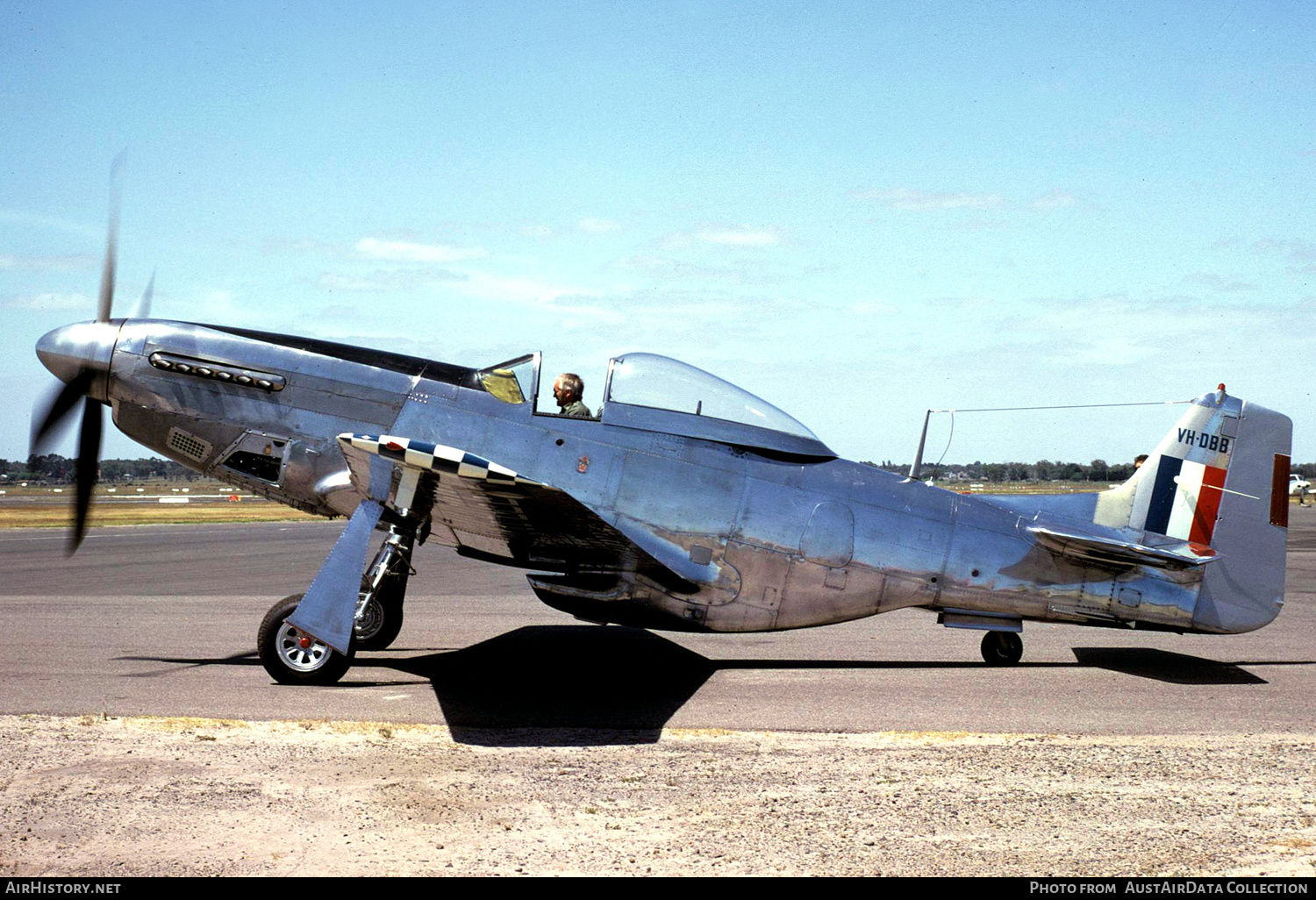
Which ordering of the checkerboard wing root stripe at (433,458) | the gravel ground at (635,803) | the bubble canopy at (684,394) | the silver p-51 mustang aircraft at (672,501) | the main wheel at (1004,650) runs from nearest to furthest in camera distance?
the gravel ground at (635,803) < the checkerboard wing root stripe at (433,458) < the silver p-51 mustang aircraft at (672,501) < the bubble canopy at (684,394) < the main wheel at (1004,650)

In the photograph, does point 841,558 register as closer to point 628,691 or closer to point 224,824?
point 628,691

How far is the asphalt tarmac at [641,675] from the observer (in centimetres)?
685

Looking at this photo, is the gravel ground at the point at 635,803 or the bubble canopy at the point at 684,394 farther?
the bubble canopy at the point at 684,394

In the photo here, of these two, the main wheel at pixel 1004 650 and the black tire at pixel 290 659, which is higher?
the main wheel at pixel 1004 650

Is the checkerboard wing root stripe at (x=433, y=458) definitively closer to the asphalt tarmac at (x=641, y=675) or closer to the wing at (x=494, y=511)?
the wing at (x=494, y=511)

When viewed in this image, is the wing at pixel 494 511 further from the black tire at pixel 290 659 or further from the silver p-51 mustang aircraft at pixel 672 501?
the black tire at pixel 290 659

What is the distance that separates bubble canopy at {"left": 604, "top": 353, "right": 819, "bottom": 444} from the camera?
8.12 meters

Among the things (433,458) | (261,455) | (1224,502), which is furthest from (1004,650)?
(261,455)

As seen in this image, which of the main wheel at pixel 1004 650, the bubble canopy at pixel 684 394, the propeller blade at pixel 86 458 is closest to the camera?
the bubble canopy at pixel 684 394

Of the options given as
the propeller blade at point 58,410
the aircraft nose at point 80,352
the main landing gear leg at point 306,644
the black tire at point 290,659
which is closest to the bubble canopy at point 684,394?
the main landing gear leg at point 306,644

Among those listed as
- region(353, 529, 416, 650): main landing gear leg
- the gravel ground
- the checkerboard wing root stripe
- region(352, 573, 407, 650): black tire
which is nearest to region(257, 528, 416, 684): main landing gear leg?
region(353, 529, 416, 650): main landing gear leg

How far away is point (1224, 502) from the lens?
8797mm

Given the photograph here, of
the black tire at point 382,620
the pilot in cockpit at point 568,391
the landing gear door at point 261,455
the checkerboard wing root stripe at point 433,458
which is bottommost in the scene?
the black tire at point 382,620

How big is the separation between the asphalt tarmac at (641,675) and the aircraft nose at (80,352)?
246 cm
